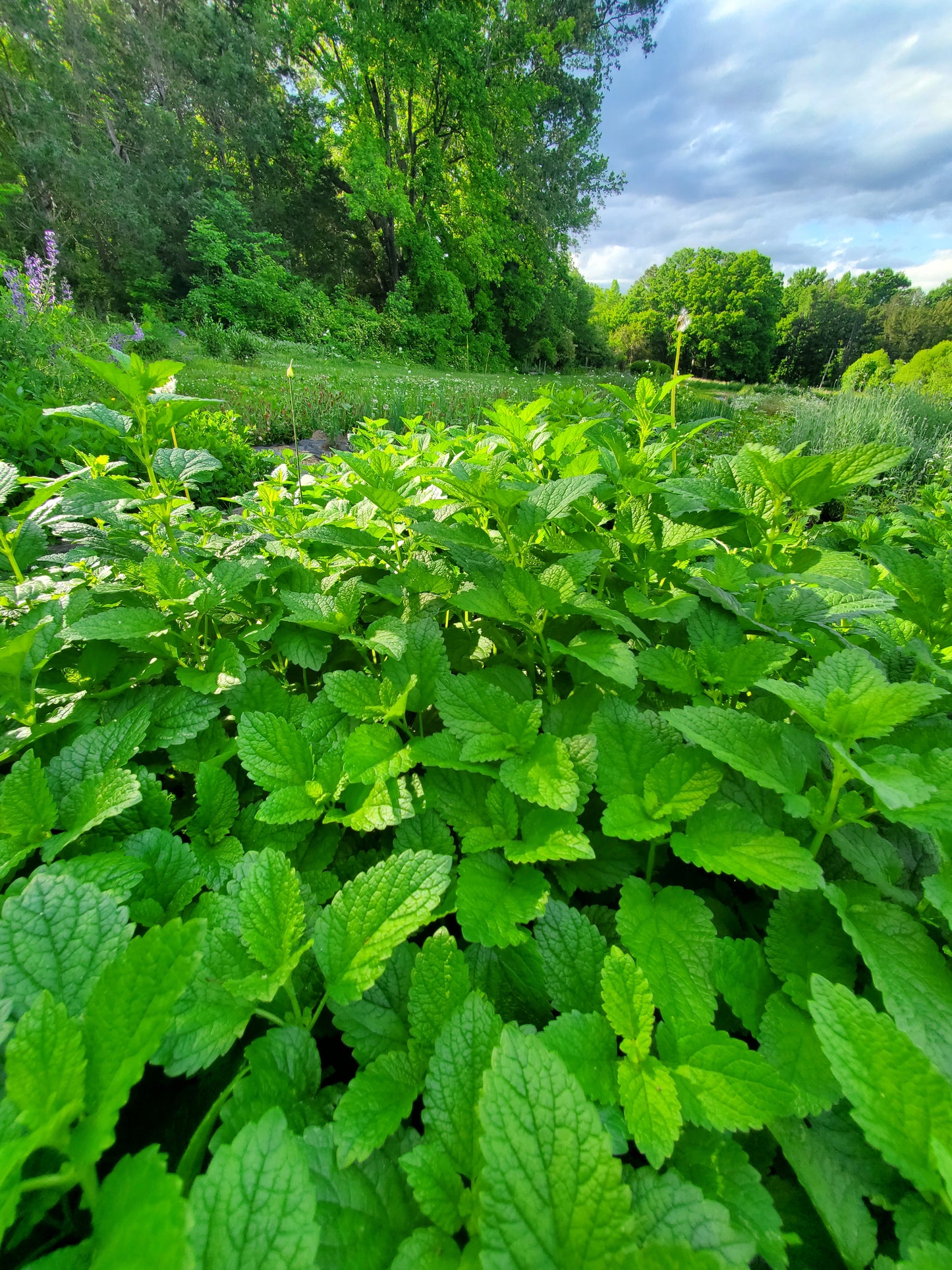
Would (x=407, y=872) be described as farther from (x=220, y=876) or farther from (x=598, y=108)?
(x=598, y=108)

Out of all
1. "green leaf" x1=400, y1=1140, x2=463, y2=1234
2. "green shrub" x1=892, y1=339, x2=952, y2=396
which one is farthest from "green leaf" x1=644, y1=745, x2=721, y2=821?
"green shrub" x1=892, y1=339, x2=952, y2=396

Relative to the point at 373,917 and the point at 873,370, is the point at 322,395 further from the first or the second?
Answer: the point at 873,370

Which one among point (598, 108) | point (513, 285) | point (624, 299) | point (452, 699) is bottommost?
point (452, 699)

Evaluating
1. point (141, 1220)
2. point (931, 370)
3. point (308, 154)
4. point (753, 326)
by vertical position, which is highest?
point (308, 154)

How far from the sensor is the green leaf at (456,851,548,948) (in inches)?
25.5

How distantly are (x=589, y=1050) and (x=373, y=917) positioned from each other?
0.91ft

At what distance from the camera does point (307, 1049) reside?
598mm

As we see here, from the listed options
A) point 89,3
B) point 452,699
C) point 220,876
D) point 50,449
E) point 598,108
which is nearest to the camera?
point 220,876

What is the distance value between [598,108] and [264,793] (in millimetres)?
29191

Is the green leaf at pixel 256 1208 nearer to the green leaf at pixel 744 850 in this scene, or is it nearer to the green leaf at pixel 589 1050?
the green leaf at pixel 589 1050

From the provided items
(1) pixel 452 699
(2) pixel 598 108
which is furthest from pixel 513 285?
(1) pixel 452 699

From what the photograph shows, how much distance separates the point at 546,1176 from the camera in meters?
0.45

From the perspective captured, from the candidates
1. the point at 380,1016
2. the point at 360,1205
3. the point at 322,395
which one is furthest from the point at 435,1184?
the point at 322,395

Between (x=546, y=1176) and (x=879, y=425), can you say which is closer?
(x=546, y=1176)
